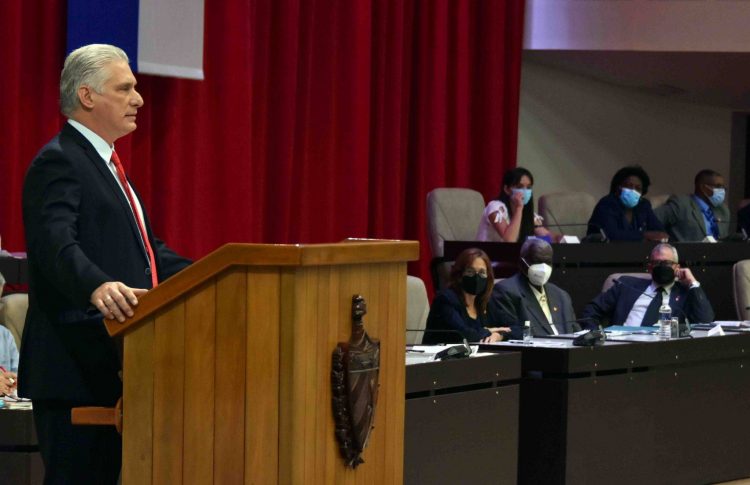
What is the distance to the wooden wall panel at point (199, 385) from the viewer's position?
2.06 metres

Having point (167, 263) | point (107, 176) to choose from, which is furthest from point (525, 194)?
point (107, 176)

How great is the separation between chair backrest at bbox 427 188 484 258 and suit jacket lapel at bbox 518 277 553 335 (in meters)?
1.88

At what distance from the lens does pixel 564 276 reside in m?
7.36

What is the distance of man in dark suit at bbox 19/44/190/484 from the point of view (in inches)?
88.2

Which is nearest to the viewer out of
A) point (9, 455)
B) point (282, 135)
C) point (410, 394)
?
point (9, 455)

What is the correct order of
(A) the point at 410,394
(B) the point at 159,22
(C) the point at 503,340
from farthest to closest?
(B) the point at 159,22 < (C) the point at 503,340 < (A) the point at 410,394

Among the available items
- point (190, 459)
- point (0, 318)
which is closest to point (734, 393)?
point (0, 318)

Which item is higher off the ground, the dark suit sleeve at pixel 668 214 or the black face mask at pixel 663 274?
the dark suit sleeve at pixel 668 214

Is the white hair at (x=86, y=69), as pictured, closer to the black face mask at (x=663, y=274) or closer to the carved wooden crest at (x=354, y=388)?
the carved wooden crest at (x=354, y=388)

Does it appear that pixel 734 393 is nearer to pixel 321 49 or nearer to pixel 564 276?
pixel 564 276

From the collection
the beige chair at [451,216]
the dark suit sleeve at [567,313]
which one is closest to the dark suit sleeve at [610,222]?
the beige chair at [451,216]

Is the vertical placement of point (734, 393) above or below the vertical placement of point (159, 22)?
below

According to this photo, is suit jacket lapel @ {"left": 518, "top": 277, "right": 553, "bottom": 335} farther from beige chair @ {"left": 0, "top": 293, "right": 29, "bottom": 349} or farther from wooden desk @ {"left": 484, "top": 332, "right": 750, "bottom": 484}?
beige chair @ {"left": 0, "top": 293, "right": 29, "bottom": 349}

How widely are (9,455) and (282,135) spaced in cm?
477
